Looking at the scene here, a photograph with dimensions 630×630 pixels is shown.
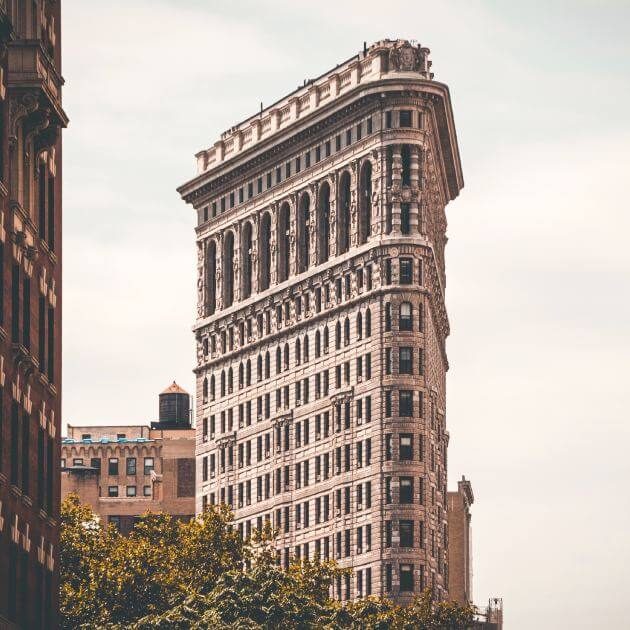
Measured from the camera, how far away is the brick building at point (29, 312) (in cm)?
8381

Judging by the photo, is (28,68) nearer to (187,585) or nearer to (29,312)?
(29,312)

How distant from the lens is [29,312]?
88.9m

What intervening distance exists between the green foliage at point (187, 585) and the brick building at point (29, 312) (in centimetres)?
2450

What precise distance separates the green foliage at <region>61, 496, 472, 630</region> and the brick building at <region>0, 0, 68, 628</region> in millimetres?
24502

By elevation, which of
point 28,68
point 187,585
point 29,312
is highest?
point 28,68

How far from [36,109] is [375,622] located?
198ft

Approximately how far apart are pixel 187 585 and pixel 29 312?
5277 cm

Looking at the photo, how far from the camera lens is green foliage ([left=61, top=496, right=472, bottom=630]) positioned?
11962 cm

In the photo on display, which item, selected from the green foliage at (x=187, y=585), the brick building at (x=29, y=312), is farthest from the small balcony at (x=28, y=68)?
the green foliage at (x=187, y=585)

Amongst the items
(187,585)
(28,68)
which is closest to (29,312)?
(28,68)

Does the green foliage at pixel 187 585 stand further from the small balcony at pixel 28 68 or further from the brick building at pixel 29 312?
the small balcony at pixel 28 68

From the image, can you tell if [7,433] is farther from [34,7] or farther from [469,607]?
[469,607]

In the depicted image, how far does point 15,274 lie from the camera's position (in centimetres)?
8644

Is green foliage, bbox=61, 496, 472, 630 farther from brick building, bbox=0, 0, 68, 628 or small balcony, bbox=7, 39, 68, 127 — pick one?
small balcony, bbox=7, 39, 68, 127
